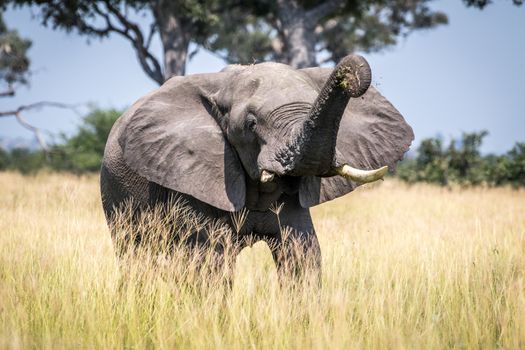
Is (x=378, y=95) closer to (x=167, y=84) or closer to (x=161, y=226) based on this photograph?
(x=167, y=84)

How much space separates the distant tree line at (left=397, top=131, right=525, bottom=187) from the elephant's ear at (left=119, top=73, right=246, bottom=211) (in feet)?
39.3

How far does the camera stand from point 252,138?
3691 millimetres

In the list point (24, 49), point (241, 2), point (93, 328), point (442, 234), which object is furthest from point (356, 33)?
point (93, 328)

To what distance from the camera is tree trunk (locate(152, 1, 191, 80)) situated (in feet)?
53.6

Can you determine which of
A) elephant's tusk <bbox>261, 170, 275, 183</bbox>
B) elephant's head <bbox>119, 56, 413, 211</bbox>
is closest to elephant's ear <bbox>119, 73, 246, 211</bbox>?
elephant's head <bbox>119, 56, 413, 211</bbox>

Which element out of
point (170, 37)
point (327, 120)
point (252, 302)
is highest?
point (170, 37)

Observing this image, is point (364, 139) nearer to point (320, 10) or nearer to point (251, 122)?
point (251, 122)

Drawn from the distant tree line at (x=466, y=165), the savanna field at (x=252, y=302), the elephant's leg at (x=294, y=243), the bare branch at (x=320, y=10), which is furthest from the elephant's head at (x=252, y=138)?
the bare branch at (x=320, y=10)

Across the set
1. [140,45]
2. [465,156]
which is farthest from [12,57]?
[465,156]

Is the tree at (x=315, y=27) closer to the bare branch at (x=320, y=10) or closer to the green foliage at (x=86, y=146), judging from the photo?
the bare branch at (x=320, y=10)

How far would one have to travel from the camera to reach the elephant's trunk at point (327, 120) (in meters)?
2.83

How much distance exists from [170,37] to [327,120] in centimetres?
1411

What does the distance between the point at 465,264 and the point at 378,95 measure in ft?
4.96

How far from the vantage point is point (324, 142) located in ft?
10.3
